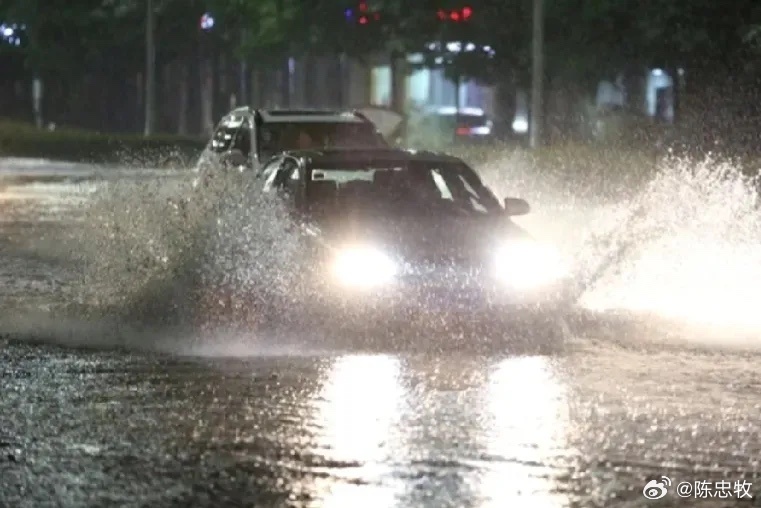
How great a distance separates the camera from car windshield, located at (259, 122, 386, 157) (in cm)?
2312

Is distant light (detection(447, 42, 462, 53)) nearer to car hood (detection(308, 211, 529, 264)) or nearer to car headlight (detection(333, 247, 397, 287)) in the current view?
car hood (detection(308, 211, 529, 264))

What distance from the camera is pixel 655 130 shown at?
37.7m

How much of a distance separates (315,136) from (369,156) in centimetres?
759

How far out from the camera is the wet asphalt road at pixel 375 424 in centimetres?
838

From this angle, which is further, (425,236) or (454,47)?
(454,47)

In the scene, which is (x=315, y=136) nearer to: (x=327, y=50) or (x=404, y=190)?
(x=404, y=190)

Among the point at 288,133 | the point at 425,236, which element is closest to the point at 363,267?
the point at 425,236

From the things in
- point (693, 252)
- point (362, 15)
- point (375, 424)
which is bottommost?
point (693, 252)

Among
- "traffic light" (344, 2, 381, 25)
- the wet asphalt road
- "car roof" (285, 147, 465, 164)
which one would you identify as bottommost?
the wet asphalt road

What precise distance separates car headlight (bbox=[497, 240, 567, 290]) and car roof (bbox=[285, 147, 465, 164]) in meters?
1.92

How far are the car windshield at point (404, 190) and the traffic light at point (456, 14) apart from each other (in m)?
27.1

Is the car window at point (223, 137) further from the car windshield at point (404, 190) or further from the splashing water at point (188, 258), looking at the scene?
the car windshield at point (404, 190)

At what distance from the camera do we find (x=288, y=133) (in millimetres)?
23406

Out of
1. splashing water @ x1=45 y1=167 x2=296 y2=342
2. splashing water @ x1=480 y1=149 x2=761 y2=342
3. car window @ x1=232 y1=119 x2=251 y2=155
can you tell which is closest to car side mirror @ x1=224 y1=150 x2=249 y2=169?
car window @ x1=232 y1=119 x2=251 y2=155
